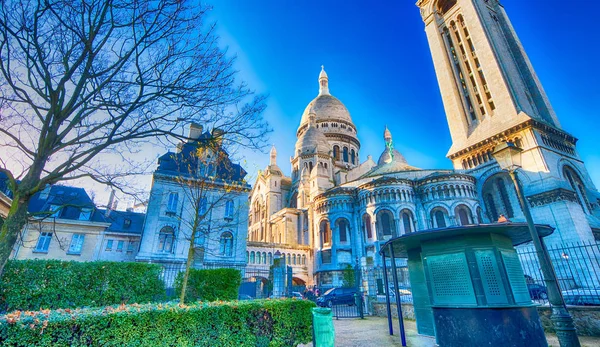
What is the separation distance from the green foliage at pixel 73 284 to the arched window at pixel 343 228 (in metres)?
26.1

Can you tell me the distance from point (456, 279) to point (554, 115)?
114 ft


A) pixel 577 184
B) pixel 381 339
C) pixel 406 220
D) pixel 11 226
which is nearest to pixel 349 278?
pixel 406 220

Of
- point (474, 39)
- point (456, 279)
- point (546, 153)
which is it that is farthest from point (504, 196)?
point (456, 279)

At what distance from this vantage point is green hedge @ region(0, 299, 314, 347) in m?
4.39

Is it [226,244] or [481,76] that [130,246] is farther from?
[481,76]

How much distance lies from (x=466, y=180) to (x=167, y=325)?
104 feet

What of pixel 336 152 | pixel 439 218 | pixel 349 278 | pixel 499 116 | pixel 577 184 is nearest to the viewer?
pixel 577 184

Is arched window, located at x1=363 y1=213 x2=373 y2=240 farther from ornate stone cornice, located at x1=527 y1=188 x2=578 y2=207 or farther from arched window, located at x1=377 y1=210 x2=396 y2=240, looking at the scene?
ornate stone cornice, located at x1=527 y1=188 x2=578 y2=207

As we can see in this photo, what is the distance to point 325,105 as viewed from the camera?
62062 mm

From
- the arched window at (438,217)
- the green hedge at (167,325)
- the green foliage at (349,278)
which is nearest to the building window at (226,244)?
the green foliage at (349,278)

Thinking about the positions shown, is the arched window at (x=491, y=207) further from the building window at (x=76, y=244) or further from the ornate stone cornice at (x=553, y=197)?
the building window at (x=76, y=244)

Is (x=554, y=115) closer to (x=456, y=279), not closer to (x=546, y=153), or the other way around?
(x=546, y=153)

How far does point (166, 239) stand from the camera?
22812mm

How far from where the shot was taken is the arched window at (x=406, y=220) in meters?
31.7
